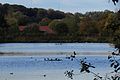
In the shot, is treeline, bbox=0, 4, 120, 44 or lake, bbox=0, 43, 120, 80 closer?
lake, bbox=0, 43, 120, 80

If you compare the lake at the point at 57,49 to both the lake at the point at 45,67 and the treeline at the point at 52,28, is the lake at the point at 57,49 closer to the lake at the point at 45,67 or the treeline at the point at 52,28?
the lake at the point at 45,67

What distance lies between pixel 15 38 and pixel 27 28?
4310mm

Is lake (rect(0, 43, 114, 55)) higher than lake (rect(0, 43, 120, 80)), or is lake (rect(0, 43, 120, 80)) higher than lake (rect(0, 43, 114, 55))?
lake (rect(0, 43, 120, 80))

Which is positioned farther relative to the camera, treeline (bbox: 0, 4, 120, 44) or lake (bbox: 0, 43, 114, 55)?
treeline (bbox: 0, 4, 120, 44)

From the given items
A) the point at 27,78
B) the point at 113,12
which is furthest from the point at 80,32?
the point at 113,12

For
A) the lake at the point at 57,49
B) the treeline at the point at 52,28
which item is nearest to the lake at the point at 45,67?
the lake at the point at 57,49

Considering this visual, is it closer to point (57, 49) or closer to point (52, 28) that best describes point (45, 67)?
point (57, 49)

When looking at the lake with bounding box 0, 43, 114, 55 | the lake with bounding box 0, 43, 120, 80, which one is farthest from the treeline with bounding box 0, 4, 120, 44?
the lake with bounding box 0, 43, 120, 80

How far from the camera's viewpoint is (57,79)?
20.2 m

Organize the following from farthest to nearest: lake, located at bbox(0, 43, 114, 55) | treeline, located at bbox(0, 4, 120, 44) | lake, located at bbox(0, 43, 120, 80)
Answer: treeline, located at bbox(0, 4, 120, 44), lake, located at bbox(0, 43, 114, 55), lake, located at bbox(0, 43, 120, 80)

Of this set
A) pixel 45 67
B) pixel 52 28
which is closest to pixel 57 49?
pixel 45 67

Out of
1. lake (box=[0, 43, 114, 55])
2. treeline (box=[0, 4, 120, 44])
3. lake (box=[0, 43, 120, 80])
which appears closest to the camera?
lake (box=[0, 43, 120, 80])

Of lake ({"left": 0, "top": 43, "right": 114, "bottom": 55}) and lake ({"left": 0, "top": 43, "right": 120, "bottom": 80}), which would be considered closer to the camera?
lake ({"left": 0, "top": 43, "right": 120, "bottom": 80})

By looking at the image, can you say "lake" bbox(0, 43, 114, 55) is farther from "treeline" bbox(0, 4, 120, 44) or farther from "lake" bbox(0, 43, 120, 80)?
"treeline" bbox(0, 4, 120, 44)
